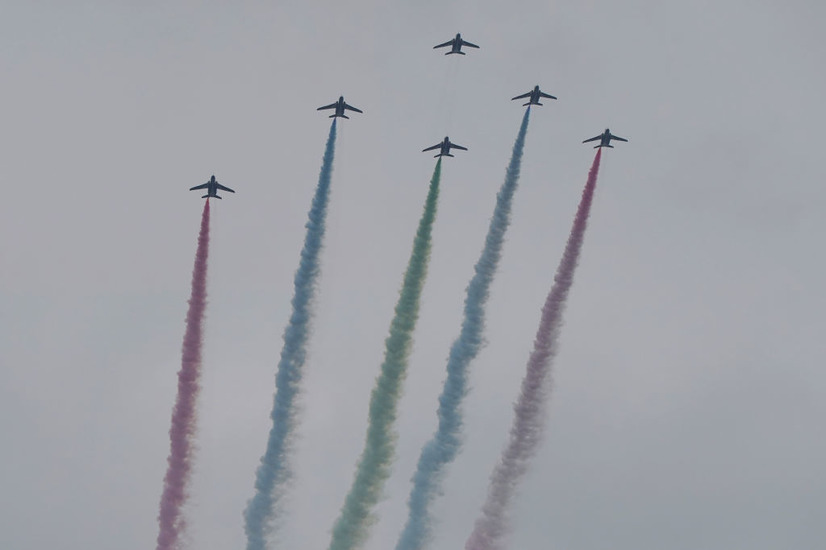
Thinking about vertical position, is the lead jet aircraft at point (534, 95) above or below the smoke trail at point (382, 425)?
above

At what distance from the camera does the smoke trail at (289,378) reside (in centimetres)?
9419

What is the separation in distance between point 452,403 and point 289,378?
916cm

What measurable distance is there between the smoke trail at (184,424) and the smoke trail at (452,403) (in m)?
12.4

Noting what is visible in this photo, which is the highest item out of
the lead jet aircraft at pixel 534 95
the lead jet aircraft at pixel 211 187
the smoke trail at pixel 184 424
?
the lead jet aircraft at pixel 534 95

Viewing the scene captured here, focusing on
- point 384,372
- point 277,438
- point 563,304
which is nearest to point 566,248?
point 563,304

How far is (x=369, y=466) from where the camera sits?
310 ft

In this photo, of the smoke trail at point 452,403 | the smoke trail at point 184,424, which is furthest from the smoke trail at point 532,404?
the smoke trail at point 184,424

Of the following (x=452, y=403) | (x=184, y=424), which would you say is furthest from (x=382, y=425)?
(x=184, y=424)

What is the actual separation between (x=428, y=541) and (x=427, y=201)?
62.0 feet

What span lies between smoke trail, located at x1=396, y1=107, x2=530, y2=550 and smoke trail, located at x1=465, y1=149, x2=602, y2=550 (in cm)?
294

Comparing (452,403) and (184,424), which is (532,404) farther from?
(184,424)

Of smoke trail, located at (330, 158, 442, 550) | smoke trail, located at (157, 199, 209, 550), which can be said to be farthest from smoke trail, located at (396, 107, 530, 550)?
smoke trail, located at (157, 199, 209, 550)

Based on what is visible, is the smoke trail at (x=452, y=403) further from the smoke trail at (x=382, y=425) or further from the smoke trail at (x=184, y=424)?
the smoke trail at (x=184, y=424)

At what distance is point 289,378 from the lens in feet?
309
